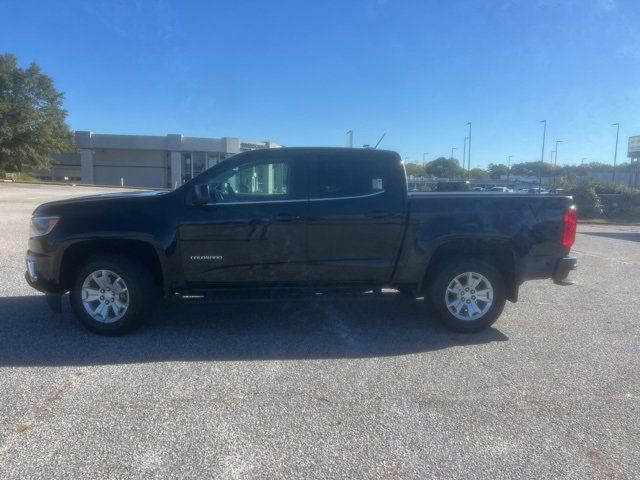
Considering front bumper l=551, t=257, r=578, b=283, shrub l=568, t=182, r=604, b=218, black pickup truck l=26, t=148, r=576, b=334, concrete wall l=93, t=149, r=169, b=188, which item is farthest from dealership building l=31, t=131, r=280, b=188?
front bumper l=551, t=257, r=578, b=283

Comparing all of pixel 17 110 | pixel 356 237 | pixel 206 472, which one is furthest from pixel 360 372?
pixel 17 110

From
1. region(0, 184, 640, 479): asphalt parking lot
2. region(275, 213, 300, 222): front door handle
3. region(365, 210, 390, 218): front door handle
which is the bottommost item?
region(0, 184, 640, 479): asphalt parking lot

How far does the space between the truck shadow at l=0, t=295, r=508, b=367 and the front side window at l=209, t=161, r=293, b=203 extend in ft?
3.92

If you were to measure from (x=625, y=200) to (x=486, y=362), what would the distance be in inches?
1365

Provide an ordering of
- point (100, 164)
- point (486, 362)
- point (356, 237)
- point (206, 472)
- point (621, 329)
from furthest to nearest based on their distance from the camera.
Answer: point (100, 164), point (621, 329), point (356, 237), point (486, 362), point (206, 472)

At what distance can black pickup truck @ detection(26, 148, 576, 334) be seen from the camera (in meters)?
5.57

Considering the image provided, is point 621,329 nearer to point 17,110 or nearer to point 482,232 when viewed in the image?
point 482,232

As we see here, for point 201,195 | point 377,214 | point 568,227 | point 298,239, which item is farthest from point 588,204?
point 201,195

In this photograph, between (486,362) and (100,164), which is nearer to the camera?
(486,362)

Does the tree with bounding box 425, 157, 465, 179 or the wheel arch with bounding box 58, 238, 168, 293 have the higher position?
the tree with bounding box 425, 157, 465, 179

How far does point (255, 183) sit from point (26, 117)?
5309 cm

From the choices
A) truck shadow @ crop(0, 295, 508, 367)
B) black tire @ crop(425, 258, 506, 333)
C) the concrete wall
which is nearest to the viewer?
truck shadow @ crop(0, 295, 508, 367)

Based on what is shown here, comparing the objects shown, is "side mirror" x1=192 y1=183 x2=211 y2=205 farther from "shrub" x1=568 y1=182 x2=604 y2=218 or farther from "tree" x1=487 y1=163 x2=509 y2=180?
"tree" x1=487 y1=163 x2=509 y2=180

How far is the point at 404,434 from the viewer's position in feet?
12.0
